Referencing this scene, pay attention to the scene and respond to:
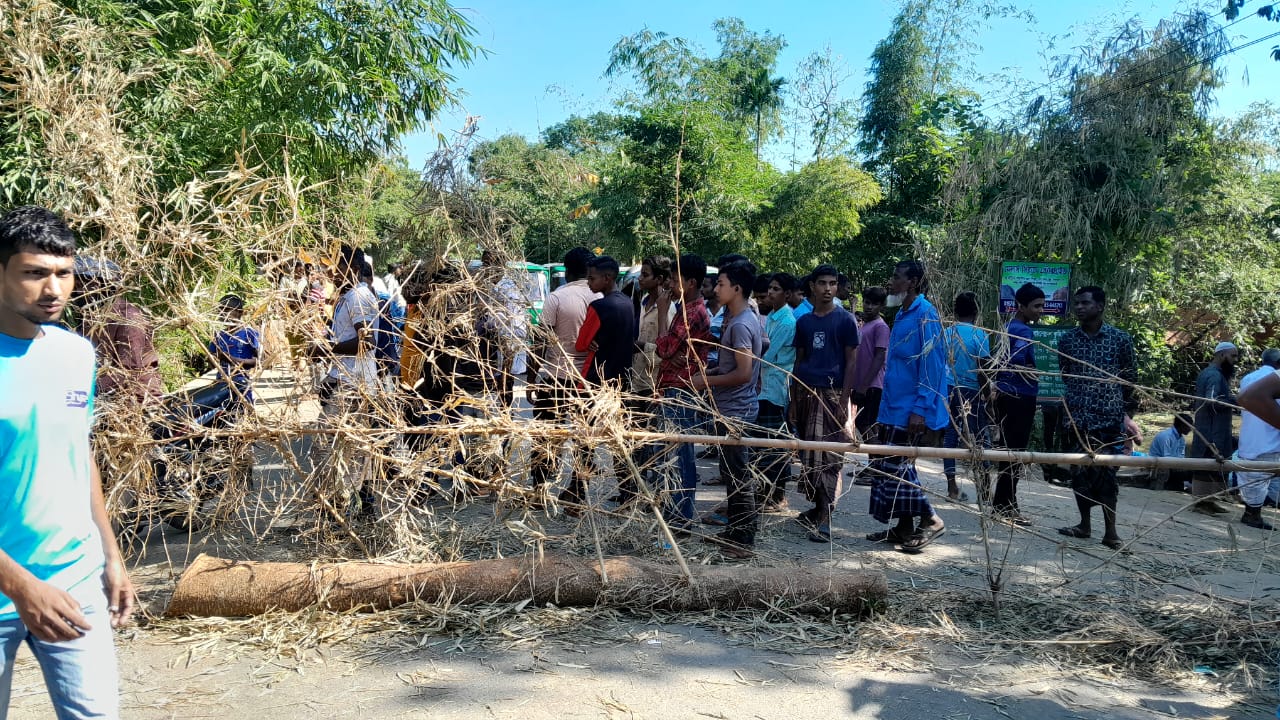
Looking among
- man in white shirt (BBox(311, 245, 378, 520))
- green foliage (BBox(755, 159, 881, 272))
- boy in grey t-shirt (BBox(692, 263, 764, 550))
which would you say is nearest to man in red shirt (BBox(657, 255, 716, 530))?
boy in grey t-shirt (BBox(692, 263, 764, 550))

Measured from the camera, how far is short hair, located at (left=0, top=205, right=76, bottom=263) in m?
2.20

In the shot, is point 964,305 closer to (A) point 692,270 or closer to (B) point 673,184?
(A) point 692,270

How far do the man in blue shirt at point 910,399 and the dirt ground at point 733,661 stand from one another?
77cm

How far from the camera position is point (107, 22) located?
22.4ft

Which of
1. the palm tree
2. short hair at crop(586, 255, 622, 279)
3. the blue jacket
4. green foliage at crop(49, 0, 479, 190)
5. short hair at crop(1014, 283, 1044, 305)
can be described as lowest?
the blue jacket

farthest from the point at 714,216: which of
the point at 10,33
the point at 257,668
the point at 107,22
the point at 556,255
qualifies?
the point at 257,668

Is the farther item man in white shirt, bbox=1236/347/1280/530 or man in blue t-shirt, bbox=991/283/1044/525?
man in white shirt, bbox=1236/347/1280/530

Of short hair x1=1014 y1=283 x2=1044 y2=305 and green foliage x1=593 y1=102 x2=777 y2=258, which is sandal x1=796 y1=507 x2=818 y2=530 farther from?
green foliage x1=593 y1=102 x2=777 y2=258

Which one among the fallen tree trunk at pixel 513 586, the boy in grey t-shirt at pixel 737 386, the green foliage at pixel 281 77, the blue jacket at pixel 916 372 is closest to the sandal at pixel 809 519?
the boy in grey t-shirt at pixel 737 386

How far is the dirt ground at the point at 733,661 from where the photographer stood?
338cm

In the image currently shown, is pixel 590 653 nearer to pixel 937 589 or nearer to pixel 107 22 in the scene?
pixel 937 589

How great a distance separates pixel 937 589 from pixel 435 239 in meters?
4.03

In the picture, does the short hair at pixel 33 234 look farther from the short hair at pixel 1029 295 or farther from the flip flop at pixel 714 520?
the short hair at pixel 1029 295

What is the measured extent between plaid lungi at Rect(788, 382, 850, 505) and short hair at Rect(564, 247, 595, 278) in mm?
1935
